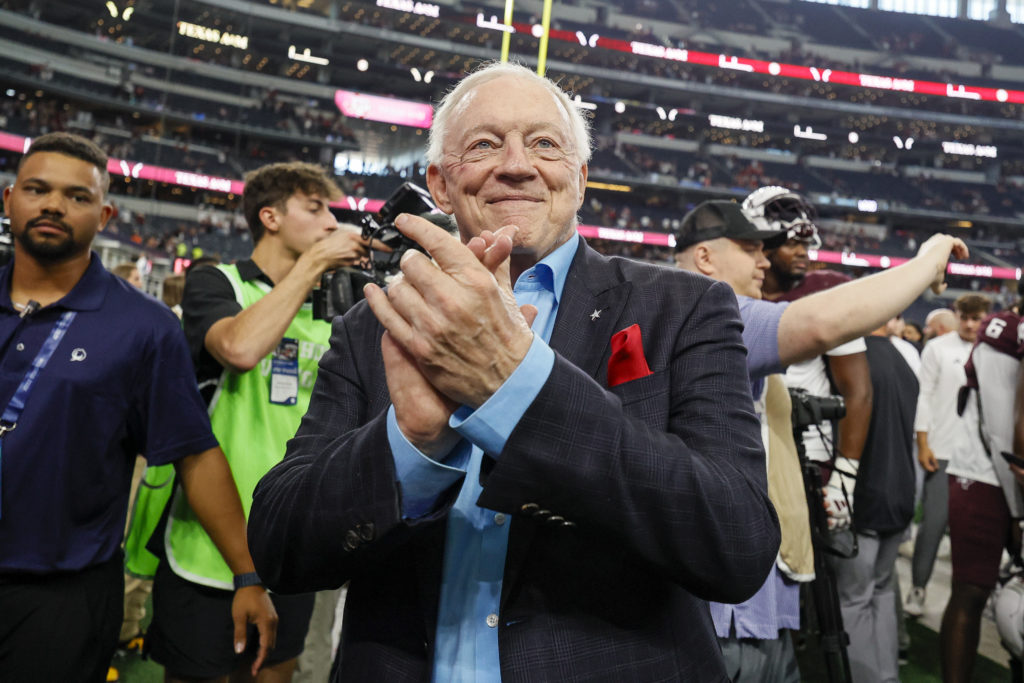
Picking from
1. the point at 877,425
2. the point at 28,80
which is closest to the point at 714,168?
the point at 28,80

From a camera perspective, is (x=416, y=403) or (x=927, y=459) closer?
(x=416, y=403)

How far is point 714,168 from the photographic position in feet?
120

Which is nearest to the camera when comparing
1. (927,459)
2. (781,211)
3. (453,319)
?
(453,319)

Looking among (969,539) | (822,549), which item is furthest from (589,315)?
(969,539)

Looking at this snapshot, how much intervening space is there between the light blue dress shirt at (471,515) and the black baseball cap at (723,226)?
1204 millimetres

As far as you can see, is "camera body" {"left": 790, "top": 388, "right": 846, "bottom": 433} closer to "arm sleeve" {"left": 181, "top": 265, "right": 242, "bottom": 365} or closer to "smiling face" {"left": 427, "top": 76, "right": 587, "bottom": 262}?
"smiling face" {"left": 427, "top": 76, "right": 587, "bottom": 262}

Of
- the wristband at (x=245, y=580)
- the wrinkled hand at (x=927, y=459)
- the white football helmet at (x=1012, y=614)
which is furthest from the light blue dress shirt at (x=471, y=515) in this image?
the wrinkled hand at (x=927, y=459)

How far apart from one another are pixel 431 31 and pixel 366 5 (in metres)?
3.13

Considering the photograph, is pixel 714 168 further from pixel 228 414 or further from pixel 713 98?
pixel 228 414

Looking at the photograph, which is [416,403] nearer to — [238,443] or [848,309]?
[848,309]

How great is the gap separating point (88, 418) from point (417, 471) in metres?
1.35

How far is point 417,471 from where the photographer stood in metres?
0.87

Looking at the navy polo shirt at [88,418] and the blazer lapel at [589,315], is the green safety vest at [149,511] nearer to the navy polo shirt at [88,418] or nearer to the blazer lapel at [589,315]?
the navy polo shirt at [88,418]

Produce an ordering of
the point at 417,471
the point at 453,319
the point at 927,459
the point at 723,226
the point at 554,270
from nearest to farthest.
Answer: the point at 453,319 → the point at 417,471 → the point at 554,270 → the point at 723,226 → the point at 927,459
